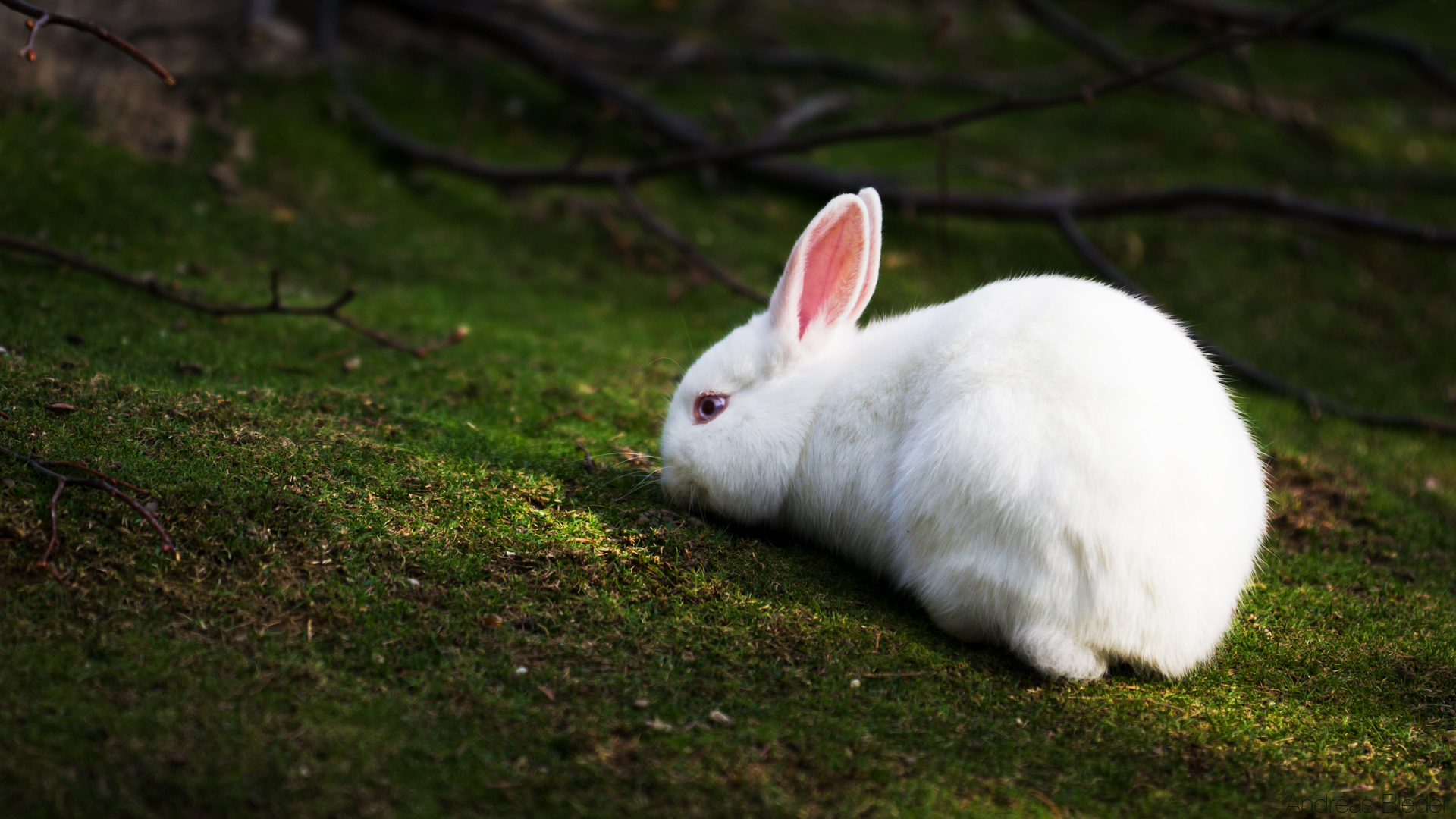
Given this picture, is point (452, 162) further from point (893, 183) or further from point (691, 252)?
point (893, 183)

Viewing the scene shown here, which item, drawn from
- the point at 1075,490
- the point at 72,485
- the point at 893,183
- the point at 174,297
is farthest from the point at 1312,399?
the point at 174,297

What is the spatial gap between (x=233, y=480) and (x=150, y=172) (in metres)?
3.44

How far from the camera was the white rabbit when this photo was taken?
276cm

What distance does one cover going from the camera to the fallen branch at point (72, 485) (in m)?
2.66

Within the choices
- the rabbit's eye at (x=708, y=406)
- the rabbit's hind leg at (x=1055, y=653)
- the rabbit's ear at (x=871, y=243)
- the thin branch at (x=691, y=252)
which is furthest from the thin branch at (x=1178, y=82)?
the rabbit's hind leg at (x=1055, y=653)

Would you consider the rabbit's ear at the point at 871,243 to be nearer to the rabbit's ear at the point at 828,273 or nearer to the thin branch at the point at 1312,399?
the rabbit's ear at the point at 828,273

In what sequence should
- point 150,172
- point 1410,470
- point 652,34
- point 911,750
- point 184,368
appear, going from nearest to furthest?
point 911,750
point 184,368
point 1410,470
point 150,172
point 652,34

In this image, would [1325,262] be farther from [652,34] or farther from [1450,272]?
[652,34]

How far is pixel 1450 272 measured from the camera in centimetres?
682

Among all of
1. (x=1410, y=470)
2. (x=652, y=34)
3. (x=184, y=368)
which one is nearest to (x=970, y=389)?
(x=184, y=368)

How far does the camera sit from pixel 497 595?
2881mm

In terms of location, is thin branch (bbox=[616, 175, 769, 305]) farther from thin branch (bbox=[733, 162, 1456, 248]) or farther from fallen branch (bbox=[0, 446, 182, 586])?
fallen branch (bbox=[0, 446, 182, 586])

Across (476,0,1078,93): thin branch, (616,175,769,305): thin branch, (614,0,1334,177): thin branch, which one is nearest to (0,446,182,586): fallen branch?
(616,175,769,305): thin branch

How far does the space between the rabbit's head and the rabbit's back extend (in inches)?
17.2
